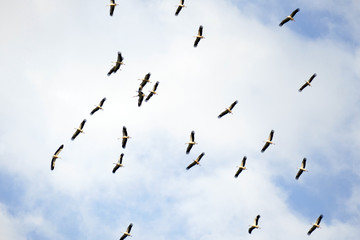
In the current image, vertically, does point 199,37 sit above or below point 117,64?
above

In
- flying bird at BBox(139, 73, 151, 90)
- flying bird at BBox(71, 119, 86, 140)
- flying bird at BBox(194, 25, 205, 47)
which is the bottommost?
flying bird at BBox(71, 119, 86, 140)

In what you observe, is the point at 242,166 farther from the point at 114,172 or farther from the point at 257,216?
the point at 114,172

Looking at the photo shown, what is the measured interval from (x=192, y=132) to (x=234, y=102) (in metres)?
7.47

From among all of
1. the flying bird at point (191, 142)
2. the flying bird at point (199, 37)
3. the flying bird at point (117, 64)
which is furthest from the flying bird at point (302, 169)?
the flying bird at point (117, 64)

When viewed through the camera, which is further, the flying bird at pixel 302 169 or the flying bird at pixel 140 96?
the flying bird at pixel 302 169

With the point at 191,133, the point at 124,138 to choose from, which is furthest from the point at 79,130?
the point at 191,133

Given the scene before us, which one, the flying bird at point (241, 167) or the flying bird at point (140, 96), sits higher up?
the flying bird at point (241, 167)

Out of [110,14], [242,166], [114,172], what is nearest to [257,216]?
[242,166]

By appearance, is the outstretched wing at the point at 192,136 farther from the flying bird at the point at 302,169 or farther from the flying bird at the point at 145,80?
the flying bird at the point at 302,169

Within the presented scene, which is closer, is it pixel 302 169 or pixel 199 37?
pixel 199 37

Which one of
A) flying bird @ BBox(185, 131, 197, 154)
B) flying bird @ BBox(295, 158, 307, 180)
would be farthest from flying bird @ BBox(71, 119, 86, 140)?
flying bird @ BBox(295, 158, 307, 180)

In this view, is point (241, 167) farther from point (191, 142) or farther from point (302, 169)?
point (302, 169)

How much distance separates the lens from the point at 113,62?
84.5 m

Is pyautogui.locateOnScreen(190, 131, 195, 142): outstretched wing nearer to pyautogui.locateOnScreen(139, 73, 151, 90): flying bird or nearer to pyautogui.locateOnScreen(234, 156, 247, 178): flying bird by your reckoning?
pyautogui.locateOnScreen(234, 156, 247, 178): flying bird
